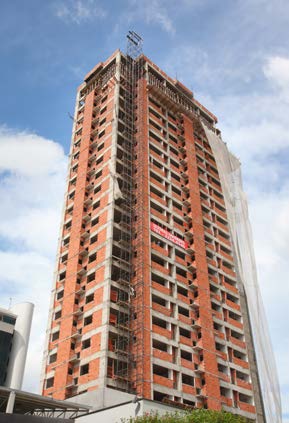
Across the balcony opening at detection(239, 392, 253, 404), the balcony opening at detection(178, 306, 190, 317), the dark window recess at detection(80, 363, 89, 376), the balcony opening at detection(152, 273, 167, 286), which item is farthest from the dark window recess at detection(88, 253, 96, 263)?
the balcony opening at detection(239, 392, 253, 404)

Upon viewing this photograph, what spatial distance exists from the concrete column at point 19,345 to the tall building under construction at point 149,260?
2395 cm

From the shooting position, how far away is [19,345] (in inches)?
3137

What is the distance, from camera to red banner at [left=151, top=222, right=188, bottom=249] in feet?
195

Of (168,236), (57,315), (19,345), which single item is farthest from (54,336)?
(19,345)

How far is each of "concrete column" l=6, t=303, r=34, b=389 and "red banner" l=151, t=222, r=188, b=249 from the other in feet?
115

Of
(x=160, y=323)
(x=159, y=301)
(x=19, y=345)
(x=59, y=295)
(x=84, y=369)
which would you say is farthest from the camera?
(x=19, y=345)

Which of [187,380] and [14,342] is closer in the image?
[187,380]

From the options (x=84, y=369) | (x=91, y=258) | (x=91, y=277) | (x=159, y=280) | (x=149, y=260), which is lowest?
(x=84, y=369)

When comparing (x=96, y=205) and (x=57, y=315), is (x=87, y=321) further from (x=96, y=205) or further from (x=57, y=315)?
(x=96, y=205)

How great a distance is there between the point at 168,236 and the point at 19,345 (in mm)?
36458

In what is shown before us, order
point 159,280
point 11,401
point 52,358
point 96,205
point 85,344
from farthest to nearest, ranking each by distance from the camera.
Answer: point 96,205 < point 159,280 < point 52,358 < point 85,344 < point 11,401

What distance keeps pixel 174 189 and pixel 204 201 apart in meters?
7.50

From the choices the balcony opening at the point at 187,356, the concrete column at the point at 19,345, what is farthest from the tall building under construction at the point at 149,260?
the concrete column at the point at 19,345

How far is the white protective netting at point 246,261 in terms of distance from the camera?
5425 centimetres
